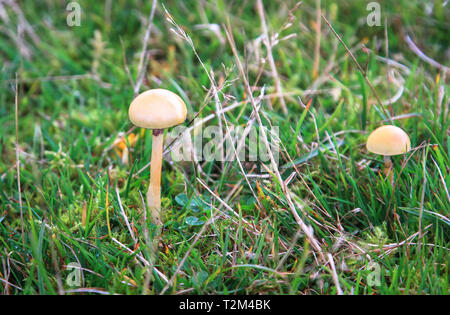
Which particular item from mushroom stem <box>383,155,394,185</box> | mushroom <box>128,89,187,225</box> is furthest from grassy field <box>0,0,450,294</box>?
mushroom <box>128,89,187,225</box>

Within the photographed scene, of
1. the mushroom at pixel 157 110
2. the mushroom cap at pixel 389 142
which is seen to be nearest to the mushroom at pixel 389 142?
the mushroom cap at pixel 389 142

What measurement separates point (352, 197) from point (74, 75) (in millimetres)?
2638

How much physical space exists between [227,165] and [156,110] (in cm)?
71

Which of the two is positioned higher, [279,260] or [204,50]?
[204,50]

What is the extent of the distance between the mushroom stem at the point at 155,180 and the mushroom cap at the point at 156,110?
0.20m

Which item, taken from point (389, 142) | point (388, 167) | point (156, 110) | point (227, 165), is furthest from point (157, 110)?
point (388, 167)

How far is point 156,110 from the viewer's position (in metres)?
1.86

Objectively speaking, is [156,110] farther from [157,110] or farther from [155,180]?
[155,180]

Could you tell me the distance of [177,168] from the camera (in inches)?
99.2
